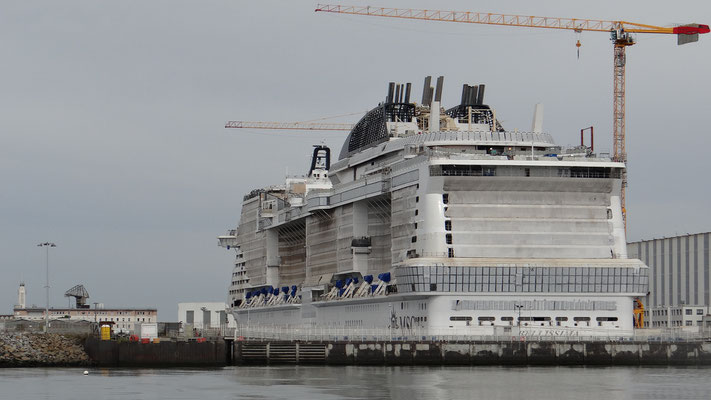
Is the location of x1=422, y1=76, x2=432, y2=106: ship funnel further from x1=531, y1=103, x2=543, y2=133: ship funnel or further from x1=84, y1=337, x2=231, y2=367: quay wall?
x1=84, y1=337, x2=231, y2=367: quay wall

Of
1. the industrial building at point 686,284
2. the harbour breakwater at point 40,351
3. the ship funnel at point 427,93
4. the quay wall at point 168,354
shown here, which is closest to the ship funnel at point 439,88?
the ship funnel at point 427,93

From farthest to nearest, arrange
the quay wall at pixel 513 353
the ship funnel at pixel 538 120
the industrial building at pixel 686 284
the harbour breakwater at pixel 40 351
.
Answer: the industrial building at pixel 686 284 → the ship funnel at pixel 538 120 → the harbour breakwater at pixel 40 351 → the quay wall at pixel 513 353

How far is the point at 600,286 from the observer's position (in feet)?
401

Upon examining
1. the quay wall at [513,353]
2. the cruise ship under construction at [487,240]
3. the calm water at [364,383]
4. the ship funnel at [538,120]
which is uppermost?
the ship funnel at [538,120]

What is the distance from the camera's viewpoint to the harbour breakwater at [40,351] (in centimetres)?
12662

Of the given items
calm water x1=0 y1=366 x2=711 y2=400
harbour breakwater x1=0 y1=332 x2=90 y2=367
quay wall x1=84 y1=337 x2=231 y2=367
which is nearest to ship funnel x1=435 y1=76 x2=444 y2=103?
quay wall x1=84 y1=337 x2=231 y2=367

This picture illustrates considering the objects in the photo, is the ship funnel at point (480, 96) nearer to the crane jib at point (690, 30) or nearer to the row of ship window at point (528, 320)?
the row of ship window at point (528, 320)

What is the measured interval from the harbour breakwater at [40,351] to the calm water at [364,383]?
30.9 feet

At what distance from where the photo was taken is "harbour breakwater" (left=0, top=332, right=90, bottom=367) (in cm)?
12662

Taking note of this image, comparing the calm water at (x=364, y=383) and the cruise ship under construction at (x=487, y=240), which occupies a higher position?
the cruise ship under construction at (x=487, y=240)

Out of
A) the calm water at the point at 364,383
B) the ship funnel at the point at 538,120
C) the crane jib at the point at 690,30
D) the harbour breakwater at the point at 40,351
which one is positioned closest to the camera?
the calm water at the point at 364,383

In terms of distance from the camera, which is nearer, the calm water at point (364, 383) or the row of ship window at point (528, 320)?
the calm water at point (364, 383)

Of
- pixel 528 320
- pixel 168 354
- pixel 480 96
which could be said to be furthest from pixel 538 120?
pixel 168 354

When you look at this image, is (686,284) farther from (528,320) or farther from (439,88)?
(528,320)
